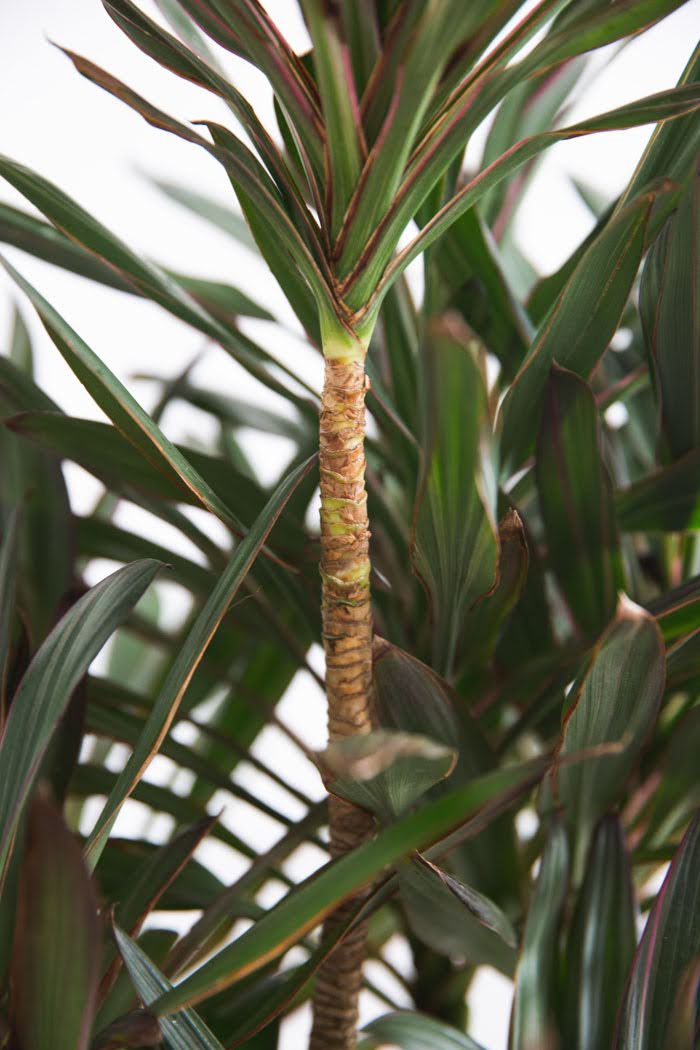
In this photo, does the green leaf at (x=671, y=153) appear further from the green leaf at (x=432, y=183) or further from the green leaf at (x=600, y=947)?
the green leaf at (x=600, y=947)

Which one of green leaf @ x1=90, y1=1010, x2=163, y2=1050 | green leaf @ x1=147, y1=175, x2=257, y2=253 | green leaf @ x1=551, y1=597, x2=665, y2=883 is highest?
green leaf @ x1=147, y1=175, x2=257, y2=253

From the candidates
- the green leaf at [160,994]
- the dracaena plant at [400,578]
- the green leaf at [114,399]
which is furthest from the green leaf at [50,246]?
the green leaf at [160,994]

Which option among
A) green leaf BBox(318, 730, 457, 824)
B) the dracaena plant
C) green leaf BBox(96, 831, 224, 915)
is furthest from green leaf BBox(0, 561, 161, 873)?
green leaf BBox(96, 831, 224, 915)

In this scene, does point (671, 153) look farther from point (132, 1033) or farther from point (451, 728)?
point (132, 1033)

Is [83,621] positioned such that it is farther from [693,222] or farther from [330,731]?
[693,222]

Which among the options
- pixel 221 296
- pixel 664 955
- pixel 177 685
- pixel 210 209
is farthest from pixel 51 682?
pixel 210 209

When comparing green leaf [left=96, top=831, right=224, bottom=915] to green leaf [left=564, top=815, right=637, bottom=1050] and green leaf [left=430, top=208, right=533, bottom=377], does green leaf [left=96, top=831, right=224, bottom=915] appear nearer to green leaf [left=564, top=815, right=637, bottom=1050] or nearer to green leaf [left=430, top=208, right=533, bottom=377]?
green leaf [left=564, top=815, right=637, bottom=1050]
